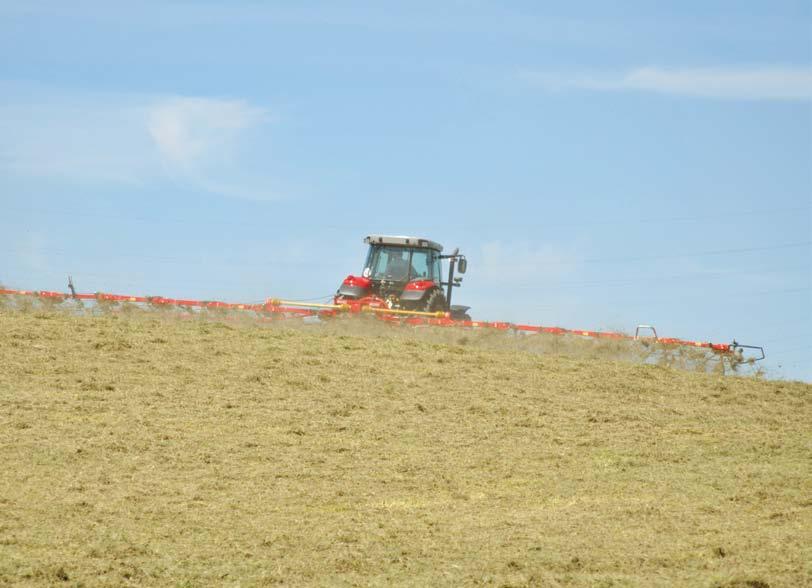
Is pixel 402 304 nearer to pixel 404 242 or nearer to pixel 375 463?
pixel 404 242

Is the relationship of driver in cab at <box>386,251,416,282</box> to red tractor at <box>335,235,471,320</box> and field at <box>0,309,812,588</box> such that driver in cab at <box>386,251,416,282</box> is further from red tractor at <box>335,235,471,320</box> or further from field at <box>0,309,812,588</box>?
field at <box>0,309,812,588</box>

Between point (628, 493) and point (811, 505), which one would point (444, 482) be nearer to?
point (628, 493)

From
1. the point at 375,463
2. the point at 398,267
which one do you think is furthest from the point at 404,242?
the point at 375,463

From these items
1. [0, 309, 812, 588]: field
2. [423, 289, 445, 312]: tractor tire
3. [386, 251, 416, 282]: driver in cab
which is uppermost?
[386, 251, 416, 282]: driver in cab

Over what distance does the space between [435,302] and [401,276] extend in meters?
0.96

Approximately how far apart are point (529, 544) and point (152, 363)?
24.7 ft

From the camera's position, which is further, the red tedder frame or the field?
the red tedder frame

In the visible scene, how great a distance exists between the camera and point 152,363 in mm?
14648

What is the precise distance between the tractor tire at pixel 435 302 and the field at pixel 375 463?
362 centimetres

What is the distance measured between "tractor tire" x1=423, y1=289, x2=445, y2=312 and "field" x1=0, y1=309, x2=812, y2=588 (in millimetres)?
3623

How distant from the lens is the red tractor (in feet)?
71.4

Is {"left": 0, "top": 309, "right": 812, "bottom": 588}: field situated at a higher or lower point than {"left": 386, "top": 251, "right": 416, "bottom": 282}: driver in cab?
lower

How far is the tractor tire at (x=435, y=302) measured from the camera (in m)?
21.4

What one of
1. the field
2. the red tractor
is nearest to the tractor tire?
the red tractor
